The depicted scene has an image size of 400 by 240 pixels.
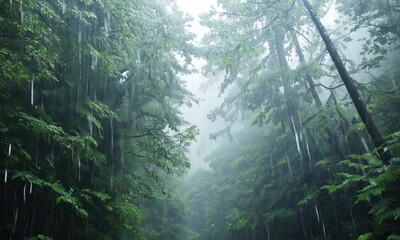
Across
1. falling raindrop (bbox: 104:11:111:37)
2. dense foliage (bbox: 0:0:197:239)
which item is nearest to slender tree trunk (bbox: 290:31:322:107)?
dense foliage (bbox: 0:0:197:239)

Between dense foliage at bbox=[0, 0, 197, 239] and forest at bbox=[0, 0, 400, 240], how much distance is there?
4 cm

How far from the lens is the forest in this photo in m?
6.23

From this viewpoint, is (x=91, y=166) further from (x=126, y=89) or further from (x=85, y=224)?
(x=126, y=89)

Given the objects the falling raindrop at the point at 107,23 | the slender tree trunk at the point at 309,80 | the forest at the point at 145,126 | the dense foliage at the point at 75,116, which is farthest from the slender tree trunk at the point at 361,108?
the falling raindrop at the point at 107,23

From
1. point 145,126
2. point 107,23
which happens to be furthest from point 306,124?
point 107,23

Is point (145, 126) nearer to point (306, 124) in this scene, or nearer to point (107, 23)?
point (107, 23)

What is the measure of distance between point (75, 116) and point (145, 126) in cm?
385

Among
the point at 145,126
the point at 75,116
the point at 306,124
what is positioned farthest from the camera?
the point at 306,124

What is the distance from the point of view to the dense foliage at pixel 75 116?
5980mm

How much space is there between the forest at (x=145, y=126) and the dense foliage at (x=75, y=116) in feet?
0.13

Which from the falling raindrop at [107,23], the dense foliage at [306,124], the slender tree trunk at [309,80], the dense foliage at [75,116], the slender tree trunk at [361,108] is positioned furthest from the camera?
the slender tree trunk at [309,80]

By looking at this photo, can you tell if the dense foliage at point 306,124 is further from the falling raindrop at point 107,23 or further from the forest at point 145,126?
the falling raindrop at point 107,23

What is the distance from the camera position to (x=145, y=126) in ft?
38.9

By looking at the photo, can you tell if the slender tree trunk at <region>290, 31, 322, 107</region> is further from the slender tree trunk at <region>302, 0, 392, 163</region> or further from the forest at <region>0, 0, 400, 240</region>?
the slender tree trunk at <region>302, 0, 392, 163</region>
